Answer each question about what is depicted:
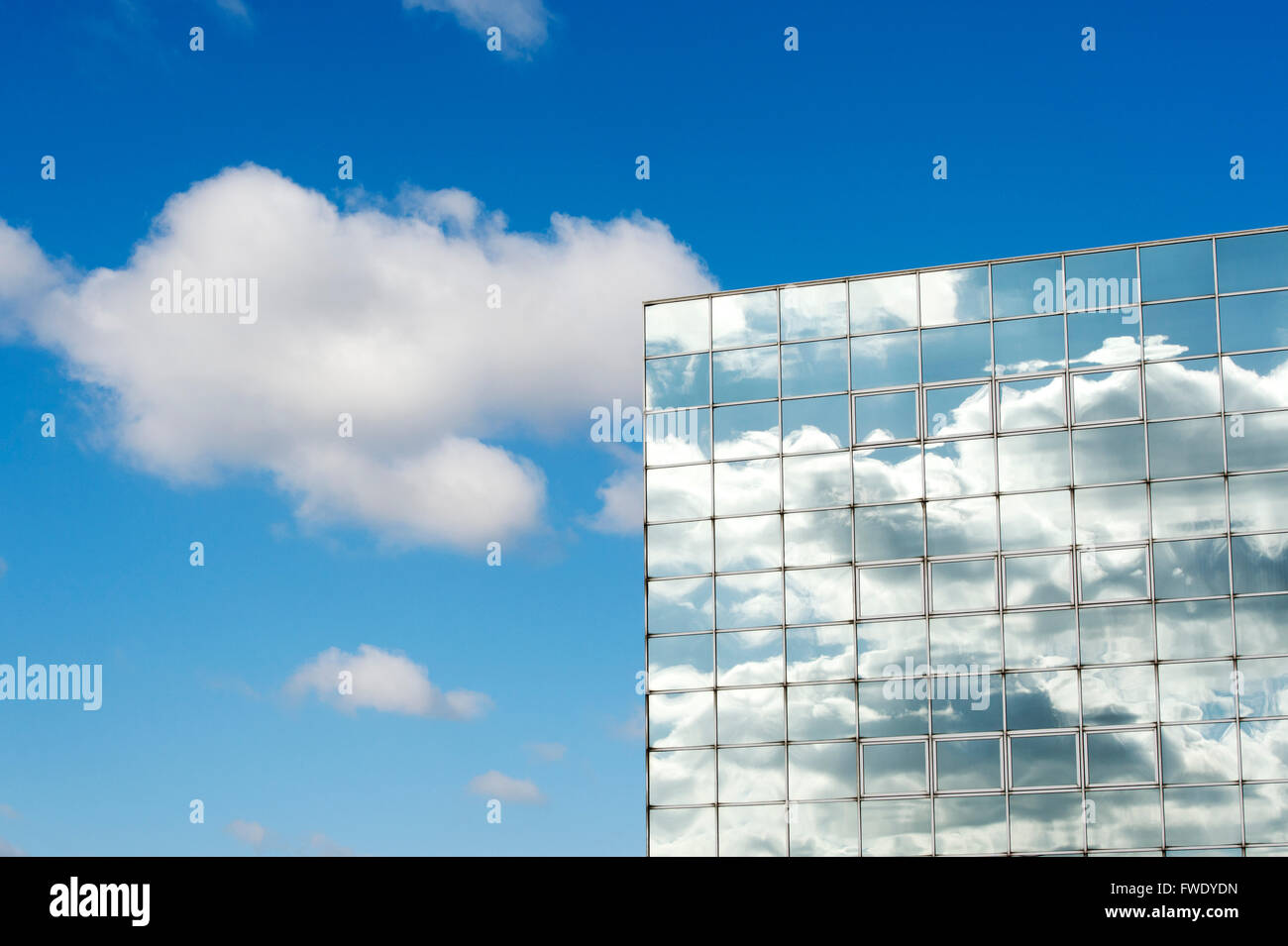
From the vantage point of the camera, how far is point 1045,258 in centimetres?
3947

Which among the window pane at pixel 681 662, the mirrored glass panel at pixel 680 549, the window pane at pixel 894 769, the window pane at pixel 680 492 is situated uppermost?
the window pane at pixel 680 492

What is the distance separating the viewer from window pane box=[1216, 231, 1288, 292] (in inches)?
1481

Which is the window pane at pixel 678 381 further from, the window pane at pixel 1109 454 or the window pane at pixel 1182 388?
the window pane at pixel 1182 388

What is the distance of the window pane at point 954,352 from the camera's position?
39812mm

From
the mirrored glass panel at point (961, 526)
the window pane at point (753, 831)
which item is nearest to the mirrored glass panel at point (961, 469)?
the mirrored glass panel at point (961, 526)

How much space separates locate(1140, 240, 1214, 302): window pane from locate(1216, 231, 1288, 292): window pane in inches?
14.0

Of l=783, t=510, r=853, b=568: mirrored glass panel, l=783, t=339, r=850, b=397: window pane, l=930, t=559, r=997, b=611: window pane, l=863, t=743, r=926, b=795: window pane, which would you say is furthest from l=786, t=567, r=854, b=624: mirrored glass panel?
l=783, t=339, r=850, b=397: window pane

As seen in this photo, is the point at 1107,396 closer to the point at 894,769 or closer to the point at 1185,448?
the point at 1185,448

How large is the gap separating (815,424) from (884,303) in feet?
12.6

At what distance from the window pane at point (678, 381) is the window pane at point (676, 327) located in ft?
1.11

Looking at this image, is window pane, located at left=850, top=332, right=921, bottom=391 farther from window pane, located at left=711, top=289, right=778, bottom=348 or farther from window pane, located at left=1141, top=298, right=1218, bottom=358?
window pane, located at left=1141, top=298, right=1218, bottom=358

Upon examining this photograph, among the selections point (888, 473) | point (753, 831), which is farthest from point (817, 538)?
point (753, 831)
